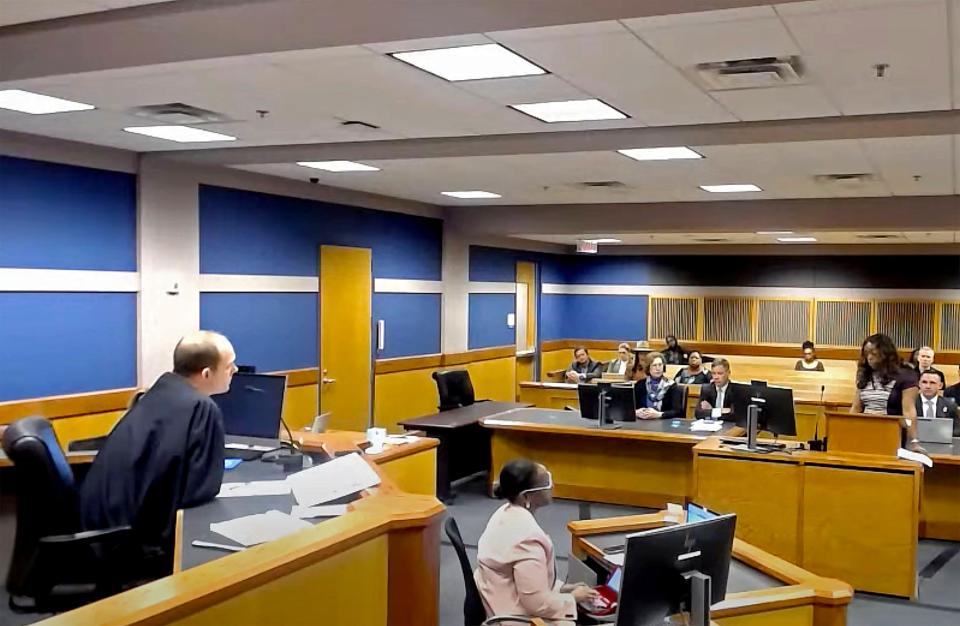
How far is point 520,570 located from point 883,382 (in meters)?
5.03

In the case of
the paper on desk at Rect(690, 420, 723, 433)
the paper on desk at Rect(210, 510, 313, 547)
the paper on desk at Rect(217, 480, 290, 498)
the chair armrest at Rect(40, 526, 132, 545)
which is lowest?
the paper on desk at Rect(690, 420, 723, 433)

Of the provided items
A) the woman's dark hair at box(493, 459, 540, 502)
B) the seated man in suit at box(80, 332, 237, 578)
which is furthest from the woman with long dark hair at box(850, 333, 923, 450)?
the seated man in suit at box(80, 332, 237, 578)

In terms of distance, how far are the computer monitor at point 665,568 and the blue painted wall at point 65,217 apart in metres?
5.29

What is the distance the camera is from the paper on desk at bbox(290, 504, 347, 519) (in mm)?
3246

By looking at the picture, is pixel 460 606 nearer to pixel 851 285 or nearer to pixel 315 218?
pixel 315 218

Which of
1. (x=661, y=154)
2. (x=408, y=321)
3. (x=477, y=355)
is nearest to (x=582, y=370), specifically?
(x=477, y=355)

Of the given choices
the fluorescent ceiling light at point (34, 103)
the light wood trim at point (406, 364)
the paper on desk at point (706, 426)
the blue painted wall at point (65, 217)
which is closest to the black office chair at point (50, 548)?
the fluorescent ceiling light at point (34, 103)

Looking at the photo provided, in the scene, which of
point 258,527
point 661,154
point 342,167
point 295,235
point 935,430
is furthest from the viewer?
point 295,235

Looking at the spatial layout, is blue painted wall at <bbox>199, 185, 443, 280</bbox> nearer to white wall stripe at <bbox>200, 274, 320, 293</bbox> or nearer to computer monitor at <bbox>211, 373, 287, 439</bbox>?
white wall stripe at <bbox>200, 274, 320, 293</bbox>

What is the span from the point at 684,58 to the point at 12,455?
3.21 metres

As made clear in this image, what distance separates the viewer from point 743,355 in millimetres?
15781

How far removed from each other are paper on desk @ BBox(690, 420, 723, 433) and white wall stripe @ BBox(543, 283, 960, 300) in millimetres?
8384

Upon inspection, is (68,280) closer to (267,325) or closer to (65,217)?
(65,217)

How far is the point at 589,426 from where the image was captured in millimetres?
7672
